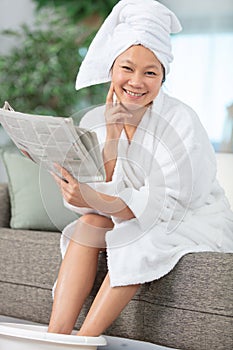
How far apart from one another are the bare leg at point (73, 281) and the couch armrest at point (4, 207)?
86 cm

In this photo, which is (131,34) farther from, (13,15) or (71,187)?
(13,15)

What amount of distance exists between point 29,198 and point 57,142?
3.52 ft

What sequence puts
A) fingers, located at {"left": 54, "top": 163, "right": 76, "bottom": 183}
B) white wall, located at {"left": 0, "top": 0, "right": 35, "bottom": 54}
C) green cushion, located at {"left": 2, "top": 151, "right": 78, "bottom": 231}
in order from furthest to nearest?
1. white wall, located at {"left": 0, "top": 0, "right": 35, "bottom": 54}
2. green cushion, located at {"left": 2, "top": 151, "right": 78, "bottom": 231}
3. fingers, located at {"left": 54, "top": 163, "right": 76, "bottom": 183}

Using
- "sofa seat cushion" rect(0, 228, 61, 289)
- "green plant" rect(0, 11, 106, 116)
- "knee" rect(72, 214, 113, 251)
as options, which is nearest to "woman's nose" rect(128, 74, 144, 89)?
"knee" rect(72, 214, 113, 251)

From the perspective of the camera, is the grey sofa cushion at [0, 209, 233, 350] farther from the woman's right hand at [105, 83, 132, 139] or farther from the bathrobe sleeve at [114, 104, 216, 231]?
the woman's right hand at [105, 83, 132, 139]

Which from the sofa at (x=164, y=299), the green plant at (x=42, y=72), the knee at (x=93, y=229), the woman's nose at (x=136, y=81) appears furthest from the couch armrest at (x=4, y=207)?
the green plant at (x=42, y=72)

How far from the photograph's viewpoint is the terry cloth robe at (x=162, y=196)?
2.03 m

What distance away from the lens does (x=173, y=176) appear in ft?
6.79

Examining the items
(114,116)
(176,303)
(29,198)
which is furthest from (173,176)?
(29,198)

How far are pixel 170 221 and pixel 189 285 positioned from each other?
0.20 m

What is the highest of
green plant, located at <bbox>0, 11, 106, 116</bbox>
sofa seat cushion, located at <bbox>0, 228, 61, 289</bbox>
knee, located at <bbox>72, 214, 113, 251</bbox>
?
knee, located at <bbox>72, 214, 113, 251</bbox>

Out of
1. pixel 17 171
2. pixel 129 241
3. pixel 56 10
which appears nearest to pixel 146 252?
pixel 129 241

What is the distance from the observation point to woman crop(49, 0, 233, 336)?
6.63ft

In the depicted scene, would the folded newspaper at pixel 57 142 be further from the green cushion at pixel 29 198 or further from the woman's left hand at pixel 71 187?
the green cushion at pixel 29 198
